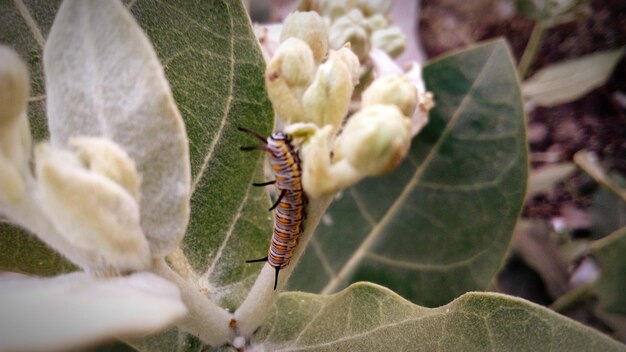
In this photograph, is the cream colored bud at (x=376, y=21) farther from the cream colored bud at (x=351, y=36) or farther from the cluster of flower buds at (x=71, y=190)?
the cluster of flower buds at (x=71, y=190)

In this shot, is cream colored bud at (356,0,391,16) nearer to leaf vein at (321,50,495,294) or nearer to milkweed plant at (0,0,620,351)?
milkweed plant at (0,0,620,351)

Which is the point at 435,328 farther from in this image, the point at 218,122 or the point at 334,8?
the point at 334,8

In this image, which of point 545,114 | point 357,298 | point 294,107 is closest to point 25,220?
point 294,107

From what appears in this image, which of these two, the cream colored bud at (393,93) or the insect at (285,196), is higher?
the cream colored bud at (393,93)

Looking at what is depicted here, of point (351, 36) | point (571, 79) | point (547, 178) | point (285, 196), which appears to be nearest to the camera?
point (285, 196)

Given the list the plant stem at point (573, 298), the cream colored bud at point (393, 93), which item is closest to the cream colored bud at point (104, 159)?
the cream colored bud at point (393, 93)

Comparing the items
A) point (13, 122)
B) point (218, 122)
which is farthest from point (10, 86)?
point (218, 122)
